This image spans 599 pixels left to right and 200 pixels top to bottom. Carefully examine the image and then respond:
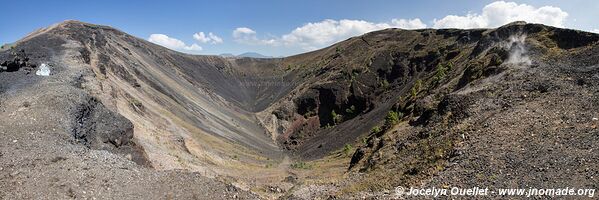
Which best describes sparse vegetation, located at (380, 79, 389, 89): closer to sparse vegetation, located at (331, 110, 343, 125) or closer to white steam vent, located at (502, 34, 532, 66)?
sparse vegetation, located at (331, 110, 343, 125)

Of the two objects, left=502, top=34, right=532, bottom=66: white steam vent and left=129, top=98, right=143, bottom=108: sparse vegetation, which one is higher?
left=502, top=34, right=532, bottom=66: white steam vent

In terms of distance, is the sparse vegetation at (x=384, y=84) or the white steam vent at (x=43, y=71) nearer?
the white steam vent at (x=43, y=71)

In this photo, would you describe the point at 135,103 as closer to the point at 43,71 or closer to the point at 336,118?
the point at 43,71

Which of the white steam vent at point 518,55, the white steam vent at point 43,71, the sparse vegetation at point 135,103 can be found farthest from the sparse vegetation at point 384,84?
the white steam vent at point 43,71

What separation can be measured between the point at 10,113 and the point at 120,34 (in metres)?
68.7

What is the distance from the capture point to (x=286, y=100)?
7525 cm

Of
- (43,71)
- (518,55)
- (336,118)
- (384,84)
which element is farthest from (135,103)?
(384,84)

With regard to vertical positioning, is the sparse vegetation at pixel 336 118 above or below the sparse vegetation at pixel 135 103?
below

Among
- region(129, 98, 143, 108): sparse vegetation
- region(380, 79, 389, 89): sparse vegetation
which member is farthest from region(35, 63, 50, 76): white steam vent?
region(380, 79, 389, 89): sparse vegetation

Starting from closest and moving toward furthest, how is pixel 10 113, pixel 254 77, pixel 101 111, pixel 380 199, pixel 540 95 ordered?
pixel 380 199, pixel 10 113, pixel 540 95, pixel 101 111, pixel 254 77

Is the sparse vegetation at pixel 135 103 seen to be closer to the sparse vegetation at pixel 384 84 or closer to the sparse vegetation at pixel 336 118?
the sparse vegetation at pixel 336 118

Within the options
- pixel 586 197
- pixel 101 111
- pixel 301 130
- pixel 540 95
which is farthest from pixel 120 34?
pixel 586 197

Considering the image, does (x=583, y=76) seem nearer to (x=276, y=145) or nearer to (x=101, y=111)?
(x=101, y=111)

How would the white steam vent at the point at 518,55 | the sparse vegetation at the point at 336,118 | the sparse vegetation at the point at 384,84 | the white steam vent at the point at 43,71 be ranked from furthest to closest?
the sparse vegetation at the point at 384,84
the sparse vegetation at the point at 336,118
the white steam vent at the point at 43,71
the white steam vent at the point at 518,55
